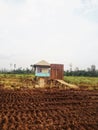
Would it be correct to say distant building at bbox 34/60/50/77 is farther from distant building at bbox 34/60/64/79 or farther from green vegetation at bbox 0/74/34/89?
green vegetation at bbox 0/74/34/89

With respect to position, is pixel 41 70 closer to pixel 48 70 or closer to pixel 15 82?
pixel 48 70

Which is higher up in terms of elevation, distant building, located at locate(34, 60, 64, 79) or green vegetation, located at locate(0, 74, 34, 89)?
distant building, located at locate(34, 60, 64, 79)

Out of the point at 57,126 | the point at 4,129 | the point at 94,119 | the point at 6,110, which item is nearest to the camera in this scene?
the point at 4,129

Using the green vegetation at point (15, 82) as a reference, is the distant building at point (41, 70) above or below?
above

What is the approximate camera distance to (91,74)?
6300 centimetres

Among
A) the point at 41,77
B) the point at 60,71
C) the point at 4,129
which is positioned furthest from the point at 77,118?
the point at 60,71

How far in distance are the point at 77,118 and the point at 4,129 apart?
334 centimetres

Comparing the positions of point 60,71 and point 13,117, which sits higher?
point 60,71

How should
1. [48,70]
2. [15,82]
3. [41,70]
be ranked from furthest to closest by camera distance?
[48,70]
[41,70]
[15,82]

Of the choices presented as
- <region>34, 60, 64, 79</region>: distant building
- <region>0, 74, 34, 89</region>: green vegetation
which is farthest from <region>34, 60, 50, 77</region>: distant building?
<region>0, 74, 34, 89</region>: green vegetation

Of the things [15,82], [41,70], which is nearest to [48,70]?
[41,70]

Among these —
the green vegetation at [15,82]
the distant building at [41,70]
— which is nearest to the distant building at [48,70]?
the distant building at [41,70]

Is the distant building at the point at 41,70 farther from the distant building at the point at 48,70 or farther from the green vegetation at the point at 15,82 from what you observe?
the green vegetation at the point at 15,82

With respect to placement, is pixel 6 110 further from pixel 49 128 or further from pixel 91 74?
pixel 91 74
